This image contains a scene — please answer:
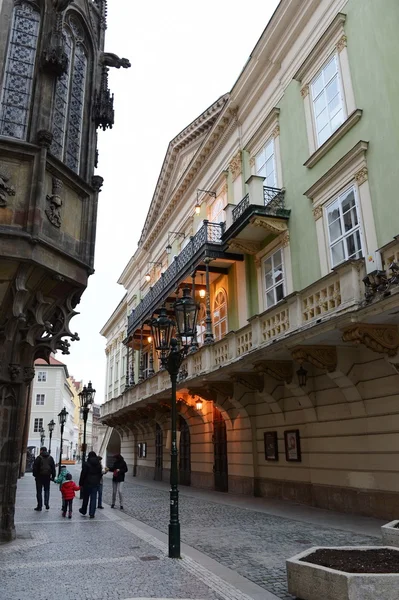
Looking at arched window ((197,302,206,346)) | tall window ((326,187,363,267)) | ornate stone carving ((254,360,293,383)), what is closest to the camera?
tall window ((326,187,363,267))

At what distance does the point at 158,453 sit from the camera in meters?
29.8

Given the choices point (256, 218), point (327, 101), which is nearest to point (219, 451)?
point (256, 218)

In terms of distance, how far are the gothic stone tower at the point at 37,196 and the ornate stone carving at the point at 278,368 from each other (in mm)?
6030

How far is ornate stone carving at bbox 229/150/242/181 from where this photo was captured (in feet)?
67.3

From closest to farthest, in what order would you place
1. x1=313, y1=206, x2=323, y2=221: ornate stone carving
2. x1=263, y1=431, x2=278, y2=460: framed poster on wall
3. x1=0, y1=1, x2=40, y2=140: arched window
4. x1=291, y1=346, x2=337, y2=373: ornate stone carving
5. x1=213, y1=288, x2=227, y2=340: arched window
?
x1=0, y1=1, x2=40, y2=140: arched window → x1=291, y1=346, x2=337, y2=373: ornate stone carving → x1=313, y1=206, x2=323, y2=221: ornate stone carving → x1=263, y1=431, x2=278, y2=460: framed poster on wall → x1=213, y1=288, x2=227, y2=340: arched window

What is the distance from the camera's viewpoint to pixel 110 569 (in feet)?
23.6

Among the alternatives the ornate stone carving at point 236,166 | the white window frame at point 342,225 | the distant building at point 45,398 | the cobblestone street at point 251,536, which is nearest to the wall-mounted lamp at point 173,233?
the ornate stone carving at point 236,166

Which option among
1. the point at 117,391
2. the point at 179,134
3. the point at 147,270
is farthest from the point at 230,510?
the point at 117,391

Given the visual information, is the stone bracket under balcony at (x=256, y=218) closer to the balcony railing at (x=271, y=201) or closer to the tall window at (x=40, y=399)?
the balcony railing at (x=271, y=201)

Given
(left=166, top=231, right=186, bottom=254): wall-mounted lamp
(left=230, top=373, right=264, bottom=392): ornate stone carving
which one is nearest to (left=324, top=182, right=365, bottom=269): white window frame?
(left=230, top=373, right=264, bottom=392): ornate stone carving

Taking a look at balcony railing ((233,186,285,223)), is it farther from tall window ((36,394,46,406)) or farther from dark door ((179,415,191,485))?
tall window ((36,394,46,406))

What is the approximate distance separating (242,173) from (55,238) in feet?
40.6

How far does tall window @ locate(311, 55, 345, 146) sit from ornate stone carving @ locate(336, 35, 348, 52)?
251 mm

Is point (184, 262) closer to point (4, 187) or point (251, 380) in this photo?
point (251, 380)
